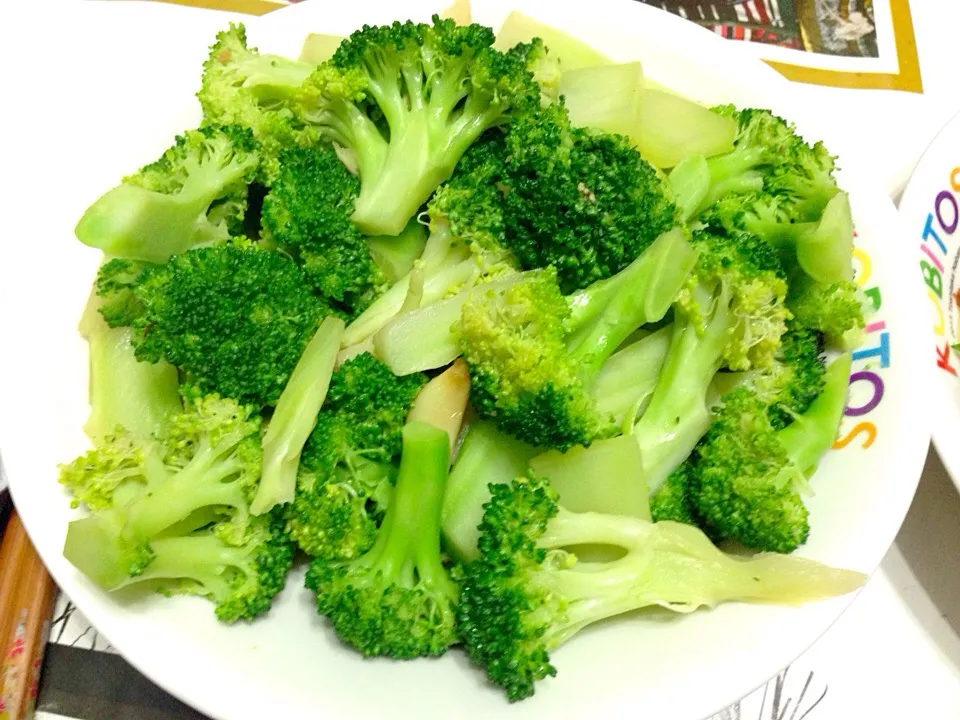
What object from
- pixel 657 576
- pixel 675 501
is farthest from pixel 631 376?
pixel 657 576

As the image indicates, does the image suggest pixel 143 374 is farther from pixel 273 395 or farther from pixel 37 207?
pixel 37 207

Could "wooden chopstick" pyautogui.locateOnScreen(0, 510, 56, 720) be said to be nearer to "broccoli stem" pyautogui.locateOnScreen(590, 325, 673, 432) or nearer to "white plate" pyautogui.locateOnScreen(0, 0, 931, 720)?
"white plate" pyautogui.locateOnScreen(0, 0, 931, 720)

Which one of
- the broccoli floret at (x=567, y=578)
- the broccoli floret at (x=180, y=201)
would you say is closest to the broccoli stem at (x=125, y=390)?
the broccoli floret at (x=180, y=201)

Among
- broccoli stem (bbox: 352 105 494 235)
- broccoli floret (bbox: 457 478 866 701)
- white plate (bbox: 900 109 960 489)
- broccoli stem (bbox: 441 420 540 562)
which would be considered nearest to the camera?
broccoli floret (bbox: 457 478 866 701)

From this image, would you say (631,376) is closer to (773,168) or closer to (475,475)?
(475,475)

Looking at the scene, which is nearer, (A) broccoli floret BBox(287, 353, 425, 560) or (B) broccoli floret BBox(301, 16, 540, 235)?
(A) broccoli floret BBox(287, 353, 425, 560)

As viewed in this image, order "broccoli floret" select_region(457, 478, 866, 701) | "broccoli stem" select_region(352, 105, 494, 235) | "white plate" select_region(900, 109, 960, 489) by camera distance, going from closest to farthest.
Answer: "broccoli floret" select_region(457, 478, 866, 701) → "broccoli stem" select_region(352, 105, 494, 235) → "white plate" select_region(900, 109, 960, 489)

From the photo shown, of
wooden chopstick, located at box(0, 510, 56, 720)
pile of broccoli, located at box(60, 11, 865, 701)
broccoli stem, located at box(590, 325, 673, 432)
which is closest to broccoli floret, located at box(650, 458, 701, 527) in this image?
pile of broccoli, located at box(60, 11, 865, 701)

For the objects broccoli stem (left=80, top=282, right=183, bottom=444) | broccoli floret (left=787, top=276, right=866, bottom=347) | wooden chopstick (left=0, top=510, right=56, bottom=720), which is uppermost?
broccoli floret (left=787, top=276, right=866, bottom=347)

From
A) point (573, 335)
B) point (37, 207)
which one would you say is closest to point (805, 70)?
point (573, 335)
